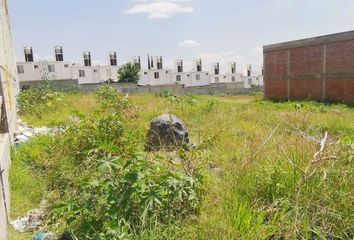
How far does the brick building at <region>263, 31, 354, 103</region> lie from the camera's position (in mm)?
16641

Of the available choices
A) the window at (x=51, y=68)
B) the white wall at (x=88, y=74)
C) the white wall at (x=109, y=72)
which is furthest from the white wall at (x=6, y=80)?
the white wall at (x=109, y=72)

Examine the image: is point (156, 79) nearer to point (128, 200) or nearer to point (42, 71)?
point (42, 71)

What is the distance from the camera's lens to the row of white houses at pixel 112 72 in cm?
3791

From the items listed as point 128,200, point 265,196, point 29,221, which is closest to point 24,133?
point 29,221

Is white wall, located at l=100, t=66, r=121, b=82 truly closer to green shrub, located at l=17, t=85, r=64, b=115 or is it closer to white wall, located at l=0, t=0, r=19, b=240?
green shrub, located at l=17, t=85, r=64, b=115

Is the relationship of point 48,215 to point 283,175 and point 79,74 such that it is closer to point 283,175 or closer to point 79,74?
point 283,175

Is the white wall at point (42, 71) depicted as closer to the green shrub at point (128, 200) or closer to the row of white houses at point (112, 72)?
the row of white houses at point (112, 72)


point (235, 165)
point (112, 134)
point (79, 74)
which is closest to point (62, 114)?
point (112, 134)

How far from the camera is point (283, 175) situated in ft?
9.78

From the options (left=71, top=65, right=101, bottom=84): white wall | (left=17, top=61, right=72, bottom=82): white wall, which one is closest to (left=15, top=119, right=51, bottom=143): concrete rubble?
(left=17, top=61, right=72, bottom=82): white wall

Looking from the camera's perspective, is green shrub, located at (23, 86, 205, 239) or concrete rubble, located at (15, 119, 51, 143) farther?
concrete rubble, located at (15, 119, 51, 143)

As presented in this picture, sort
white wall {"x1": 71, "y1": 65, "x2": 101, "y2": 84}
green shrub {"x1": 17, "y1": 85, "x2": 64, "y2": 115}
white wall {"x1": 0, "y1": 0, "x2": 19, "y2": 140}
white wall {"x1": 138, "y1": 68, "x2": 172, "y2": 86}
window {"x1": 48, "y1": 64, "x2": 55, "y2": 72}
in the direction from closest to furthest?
1. white wall {"x1": 0, "y1": 0, "x2": 19, "y2": 140}
2. green shrub {"x1": 17, "y1": 85, "x2": 64, "y2": 115}
3. window {"x1": 48, "y1": 64, "x2": 55, "y2": 72}
4. white wall {"x1": 71, "y1": 65, "x2": 101, "y2": 84}
5. white wall {"x1": 138, "y1": 68, "x2": 172, "y2": 86}

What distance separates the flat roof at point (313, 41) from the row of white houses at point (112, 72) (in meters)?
22.2

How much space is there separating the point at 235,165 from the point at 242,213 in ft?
3.12
